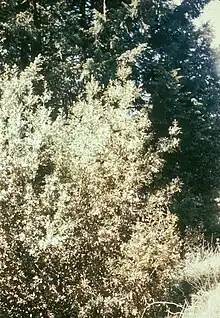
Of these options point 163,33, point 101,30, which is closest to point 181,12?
point 163,33

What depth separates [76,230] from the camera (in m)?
7.39

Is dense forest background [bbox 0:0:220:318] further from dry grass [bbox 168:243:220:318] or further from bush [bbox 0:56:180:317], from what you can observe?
dry grass [bbox 168:243:220:318]

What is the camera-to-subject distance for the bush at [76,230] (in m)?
7.15

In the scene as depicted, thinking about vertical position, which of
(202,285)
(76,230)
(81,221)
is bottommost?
(202,285)

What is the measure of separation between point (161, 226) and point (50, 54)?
7.81m

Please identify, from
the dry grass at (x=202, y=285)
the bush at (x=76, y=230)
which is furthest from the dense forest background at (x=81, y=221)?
the dry grass at (x=202, y=285)

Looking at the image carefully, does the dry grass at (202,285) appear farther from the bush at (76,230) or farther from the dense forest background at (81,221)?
the bush at (76,230)

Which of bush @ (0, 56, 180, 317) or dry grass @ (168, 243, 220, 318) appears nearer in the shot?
dry grass @ (168, 243, 220, 318)

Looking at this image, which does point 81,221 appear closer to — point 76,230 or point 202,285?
point 76,230


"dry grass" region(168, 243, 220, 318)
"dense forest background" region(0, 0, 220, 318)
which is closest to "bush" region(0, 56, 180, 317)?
"dense forest background" region(0, 0, 220, 318)

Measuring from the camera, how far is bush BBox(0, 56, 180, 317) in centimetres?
715

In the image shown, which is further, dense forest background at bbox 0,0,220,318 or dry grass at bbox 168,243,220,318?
dense forest background at bbox 0,0,220,318

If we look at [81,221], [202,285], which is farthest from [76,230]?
[202,285]

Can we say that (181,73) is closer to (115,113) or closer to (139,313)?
(115,113)
